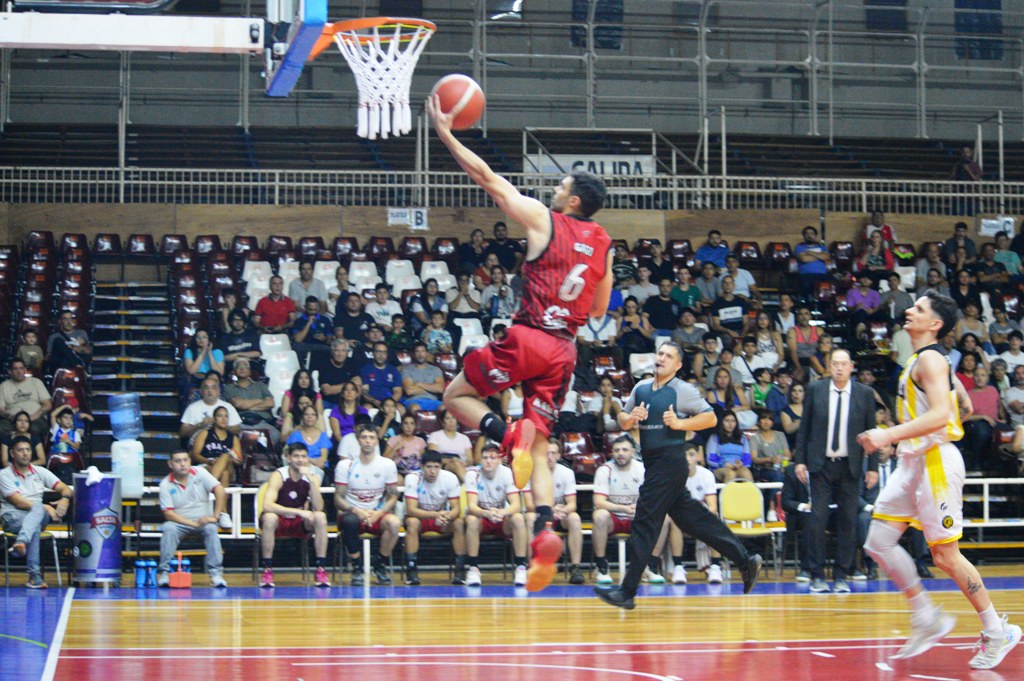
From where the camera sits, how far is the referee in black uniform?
9500mm

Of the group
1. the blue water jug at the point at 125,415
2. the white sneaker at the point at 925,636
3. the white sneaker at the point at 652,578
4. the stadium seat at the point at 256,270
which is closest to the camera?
the white sneaker at the point at 925,636

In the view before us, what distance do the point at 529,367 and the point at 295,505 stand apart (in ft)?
22.2

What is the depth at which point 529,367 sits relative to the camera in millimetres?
7273

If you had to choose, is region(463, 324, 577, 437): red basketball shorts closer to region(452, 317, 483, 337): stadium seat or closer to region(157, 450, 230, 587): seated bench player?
region(157, 450, 230, 587): seated bench player

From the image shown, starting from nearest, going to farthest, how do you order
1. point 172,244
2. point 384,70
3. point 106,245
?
point 384,70 → point 106,245 → point 172,244

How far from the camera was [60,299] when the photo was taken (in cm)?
1747

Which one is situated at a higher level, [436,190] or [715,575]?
[436,190]

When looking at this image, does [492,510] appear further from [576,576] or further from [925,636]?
[925,636]

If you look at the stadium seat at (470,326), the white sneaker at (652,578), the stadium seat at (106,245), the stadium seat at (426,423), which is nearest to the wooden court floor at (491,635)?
the white sneaker at (652,578)

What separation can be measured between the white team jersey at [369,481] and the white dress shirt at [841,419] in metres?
4.23

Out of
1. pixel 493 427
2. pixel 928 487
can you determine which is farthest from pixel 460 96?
pixel 928 487

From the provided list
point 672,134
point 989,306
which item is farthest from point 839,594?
point 672,134

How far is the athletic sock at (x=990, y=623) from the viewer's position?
7.53 metres

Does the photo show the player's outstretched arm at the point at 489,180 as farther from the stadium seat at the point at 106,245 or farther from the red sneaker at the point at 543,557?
the stadium seat at the point at 106,245
